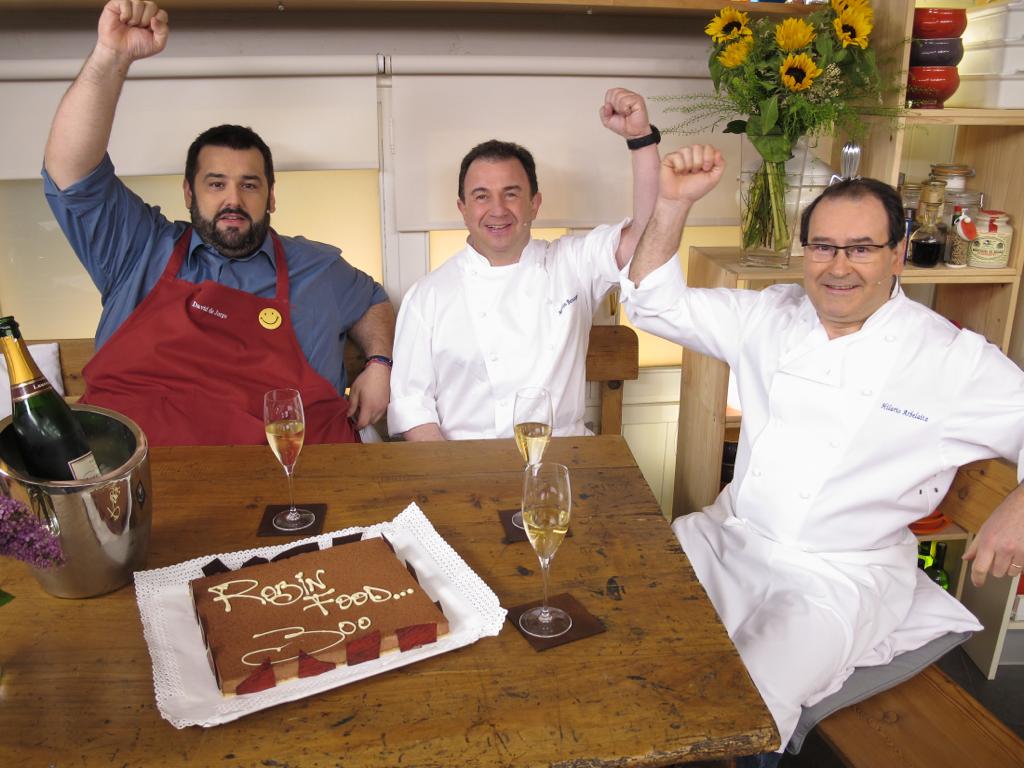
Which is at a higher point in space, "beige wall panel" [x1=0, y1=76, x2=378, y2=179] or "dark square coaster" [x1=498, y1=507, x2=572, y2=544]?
"beige wall panel" [x1=0, y1=76, x2=378, y2=179]

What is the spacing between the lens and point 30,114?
2514 mm

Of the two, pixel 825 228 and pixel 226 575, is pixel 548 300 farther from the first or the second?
pixel 226 575

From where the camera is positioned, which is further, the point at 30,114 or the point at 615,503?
the point at 30,114

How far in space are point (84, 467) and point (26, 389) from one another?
0.14 m

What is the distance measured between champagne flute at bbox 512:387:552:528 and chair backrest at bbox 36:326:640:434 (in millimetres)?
980

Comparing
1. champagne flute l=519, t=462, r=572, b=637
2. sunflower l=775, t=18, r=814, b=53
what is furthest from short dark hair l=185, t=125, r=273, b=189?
champagne flute l=519, t=462, r=572, b=637

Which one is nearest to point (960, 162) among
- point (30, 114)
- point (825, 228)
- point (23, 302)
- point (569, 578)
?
point (825, 228)

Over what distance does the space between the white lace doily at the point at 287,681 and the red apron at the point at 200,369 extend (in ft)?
3.10

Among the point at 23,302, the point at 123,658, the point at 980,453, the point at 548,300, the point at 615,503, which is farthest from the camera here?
the point at 23,302

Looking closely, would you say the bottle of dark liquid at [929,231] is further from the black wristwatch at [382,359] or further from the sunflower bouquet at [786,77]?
the black wristwatch at [382,359]

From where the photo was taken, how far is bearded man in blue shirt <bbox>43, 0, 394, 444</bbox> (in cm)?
217

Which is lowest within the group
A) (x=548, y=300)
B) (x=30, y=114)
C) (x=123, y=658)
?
(x=123, y=658)

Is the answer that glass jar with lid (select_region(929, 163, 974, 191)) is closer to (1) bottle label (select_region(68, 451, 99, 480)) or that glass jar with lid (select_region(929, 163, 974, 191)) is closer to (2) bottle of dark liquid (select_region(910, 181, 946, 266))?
(2) bottle of dark liquid (select_region(910, 181, 946, 266))

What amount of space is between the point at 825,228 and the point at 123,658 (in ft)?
4.77
